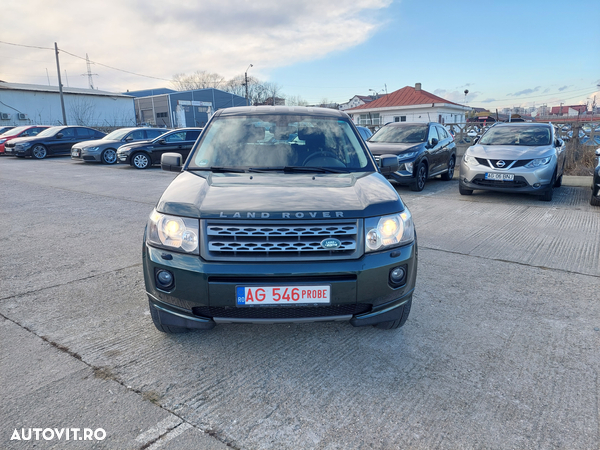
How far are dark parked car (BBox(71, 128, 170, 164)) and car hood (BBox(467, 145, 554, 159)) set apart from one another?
12.9 m

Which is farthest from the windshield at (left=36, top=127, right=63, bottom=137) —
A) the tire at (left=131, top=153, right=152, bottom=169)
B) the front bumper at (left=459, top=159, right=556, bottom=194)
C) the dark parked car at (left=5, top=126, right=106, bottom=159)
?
the front bumper at (left=459, top=159, right=556, bottom=194)

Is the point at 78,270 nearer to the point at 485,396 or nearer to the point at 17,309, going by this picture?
the point at 17,309

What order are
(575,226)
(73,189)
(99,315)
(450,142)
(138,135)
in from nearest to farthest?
(99,315), (575,226), (73,189), (450,142), (138,135)

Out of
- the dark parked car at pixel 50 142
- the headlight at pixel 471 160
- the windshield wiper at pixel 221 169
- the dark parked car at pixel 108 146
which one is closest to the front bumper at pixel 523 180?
the headlight at pixel 471 160

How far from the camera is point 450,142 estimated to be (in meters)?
11.6

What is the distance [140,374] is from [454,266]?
3317 mm

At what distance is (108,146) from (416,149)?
12432mm

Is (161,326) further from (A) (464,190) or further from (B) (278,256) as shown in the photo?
(A) (464,190)

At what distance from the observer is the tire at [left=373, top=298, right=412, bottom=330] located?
110 inches

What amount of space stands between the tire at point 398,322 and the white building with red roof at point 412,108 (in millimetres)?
42108

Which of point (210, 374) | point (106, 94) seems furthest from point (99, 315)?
point (106, 94)

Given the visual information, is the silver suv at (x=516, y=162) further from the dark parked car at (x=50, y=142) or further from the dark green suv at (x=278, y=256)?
the dark parked car at (x=50, y=142)

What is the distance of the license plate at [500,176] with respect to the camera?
7.89m

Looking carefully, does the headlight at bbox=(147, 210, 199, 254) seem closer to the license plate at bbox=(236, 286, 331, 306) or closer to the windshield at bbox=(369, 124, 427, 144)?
the license plate at bbox=(236, 286, 331, 306)
